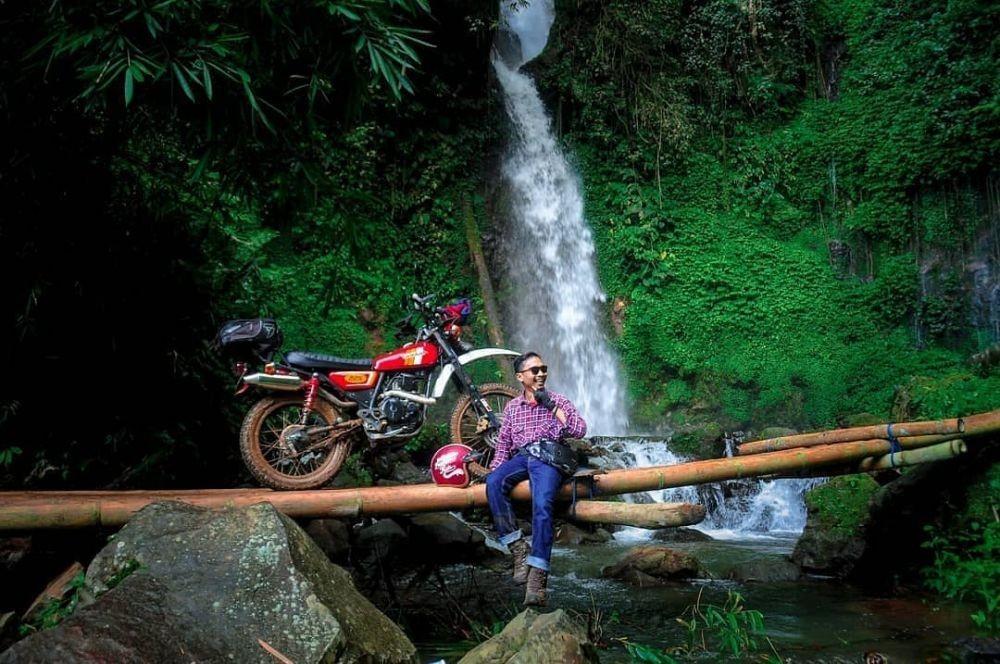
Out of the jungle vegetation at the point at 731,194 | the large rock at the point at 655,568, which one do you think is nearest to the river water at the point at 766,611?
the large rock at the point at 655,568

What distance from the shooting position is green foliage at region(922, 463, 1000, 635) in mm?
4844

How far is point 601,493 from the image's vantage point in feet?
14.4

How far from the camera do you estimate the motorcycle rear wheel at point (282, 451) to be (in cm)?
488

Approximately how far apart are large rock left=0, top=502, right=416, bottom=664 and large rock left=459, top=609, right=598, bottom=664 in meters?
0.34

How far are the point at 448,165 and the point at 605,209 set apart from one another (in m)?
3.07

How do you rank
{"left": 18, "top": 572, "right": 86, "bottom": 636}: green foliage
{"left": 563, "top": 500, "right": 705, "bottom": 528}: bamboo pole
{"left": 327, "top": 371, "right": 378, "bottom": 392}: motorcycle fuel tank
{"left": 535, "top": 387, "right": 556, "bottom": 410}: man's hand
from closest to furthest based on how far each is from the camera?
{"left": 18, "top": 572, "right": 86, "bottom": 636}: green foliage
{"left": 563, "top": 500, "right": 705, "bottom": 528}: bamboo pole
{"left": 535, "top": 387, "right": 556, "bottom": 410}: man's hand
{"left": 327, "top": 371, "right": 378, "bottom": 392}: motorcycle fuel tank

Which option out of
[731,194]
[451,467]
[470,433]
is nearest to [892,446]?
[470,433]

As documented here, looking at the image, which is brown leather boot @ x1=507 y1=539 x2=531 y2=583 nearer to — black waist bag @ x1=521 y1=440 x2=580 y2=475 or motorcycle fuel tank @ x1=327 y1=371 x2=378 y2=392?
black waist bag @ x1=521 y1=440 x2=580 y2=475

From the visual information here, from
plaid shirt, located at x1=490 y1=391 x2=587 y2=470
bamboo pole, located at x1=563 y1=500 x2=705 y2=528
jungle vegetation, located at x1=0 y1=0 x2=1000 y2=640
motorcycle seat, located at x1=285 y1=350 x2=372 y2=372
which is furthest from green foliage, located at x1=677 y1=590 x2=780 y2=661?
jungle vegetation, located at x1=0 y1=0 x2=1000 y2=640

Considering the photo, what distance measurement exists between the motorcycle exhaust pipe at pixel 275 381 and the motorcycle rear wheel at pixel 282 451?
137mm

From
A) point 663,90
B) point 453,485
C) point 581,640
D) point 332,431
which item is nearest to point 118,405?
point 332,431

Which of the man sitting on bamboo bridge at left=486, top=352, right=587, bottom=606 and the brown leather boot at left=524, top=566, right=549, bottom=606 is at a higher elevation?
the man sitting on bamboo bridge at left=486, top=352, right=587, bottom=606

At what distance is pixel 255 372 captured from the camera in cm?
498

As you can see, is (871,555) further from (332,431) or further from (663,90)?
(663,90)
